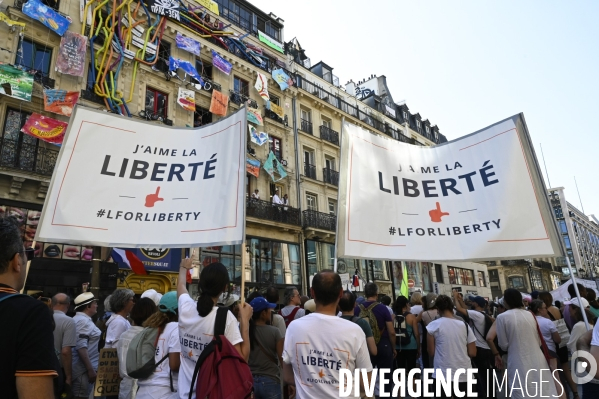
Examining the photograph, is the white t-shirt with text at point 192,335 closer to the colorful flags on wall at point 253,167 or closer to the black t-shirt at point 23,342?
the black t-shirt at point 23,342

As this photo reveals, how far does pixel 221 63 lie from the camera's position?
20.8 metres

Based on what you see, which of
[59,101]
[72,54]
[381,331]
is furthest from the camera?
[72,54]

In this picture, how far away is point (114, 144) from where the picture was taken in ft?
15.8

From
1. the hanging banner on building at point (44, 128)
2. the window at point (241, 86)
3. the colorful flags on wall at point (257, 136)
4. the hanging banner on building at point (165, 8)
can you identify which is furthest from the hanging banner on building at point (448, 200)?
the window at point (241, 86)

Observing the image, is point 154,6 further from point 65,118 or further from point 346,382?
point 346,382

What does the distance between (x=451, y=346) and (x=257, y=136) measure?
1746cm

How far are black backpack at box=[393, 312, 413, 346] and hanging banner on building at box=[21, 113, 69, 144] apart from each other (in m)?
13.0

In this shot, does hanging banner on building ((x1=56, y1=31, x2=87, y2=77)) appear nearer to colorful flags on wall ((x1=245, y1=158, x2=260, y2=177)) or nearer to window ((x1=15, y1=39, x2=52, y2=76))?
window ((x1=15, y1=39, x2=52, y2=76))

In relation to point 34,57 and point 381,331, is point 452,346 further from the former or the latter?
point 34,57

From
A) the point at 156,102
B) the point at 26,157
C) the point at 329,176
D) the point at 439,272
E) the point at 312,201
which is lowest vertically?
the point at 439,272

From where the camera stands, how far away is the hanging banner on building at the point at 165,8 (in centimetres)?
1870

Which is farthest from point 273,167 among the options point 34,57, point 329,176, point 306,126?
point 34,57

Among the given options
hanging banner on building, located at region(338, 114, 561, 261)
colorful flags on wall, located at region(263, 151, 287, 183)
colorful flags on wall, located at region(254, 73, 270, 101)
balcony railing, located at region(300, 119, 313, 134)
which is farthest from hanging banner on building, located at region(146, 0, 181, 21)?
hanging banner on building, located at region(338, 114, 561, 261)

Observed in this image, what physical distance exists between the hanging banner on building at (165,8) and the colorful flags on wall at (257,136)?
6.43m
